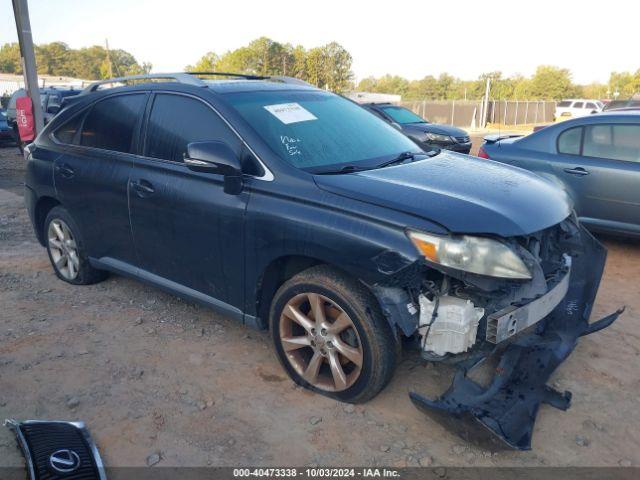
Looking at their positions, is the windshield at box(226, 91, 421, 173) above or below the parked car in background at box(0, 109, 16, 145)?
above

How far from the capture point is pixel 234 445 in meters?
2.76

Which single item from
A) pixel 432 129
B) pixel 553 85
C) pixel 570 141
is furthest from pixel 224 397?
pixel 553 85

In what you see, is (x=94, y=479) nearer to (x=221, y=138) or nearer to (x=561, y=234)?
(x=221, y=138)

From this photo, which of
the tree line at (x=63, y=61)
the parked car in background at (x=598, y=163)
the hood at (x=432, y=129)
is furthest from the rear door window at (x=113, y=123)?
the tree line at (x=63, y=61)

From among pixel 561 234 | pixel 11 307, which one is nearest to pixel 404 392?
pixel 561 234

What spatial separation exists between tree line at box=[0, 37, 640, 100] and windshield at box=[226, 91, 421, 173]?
3711 centimetres

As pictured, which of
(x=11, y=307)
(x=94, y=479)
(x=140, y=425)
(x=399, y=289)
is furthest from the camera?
(x=11, y=307)

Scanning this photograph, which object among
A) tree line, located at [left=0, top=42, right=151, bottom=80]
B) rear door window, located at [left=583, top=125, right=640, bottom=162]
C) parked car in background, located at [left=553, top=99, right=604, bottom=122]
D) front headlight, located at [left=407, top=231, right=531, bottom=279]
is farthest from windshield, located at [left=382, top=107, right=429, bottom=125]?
tree line, located at [left=0, top=42, right=151, bottom=80]

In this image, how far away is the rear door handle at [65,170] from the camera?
4395 millimetres

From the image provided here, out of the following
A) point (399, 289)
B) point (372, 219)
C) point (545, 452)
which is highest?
point (372, 219)

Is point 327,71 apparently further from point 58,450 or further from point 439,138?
point 58,450

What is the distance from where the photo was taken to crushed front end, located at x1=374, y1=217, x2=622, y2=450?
260 cm

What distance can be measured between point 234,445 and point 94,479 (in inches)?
26.1

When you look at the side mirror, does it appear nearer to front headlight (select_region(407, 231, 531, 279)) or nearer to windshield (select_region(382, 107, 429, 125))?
front headlight (select_region(407, 231, 531, 279))
